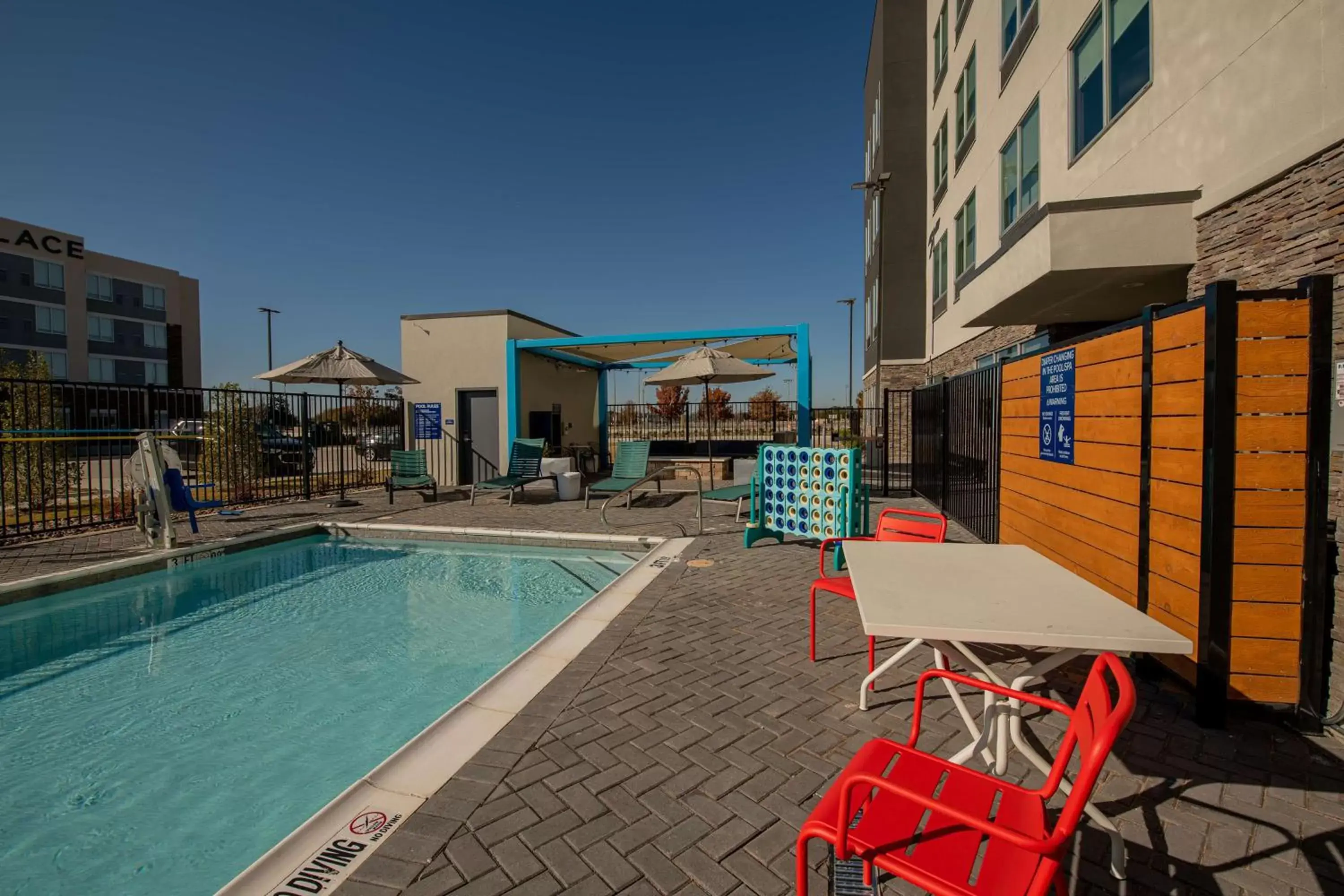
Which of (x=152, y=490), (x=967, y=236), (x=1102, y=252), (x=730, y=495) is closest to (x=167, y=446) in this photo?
(x=152, y=490)

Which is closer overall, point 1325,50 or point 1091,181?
point 1325,50

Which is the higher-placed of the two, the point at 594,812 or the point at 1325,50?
the point at 1325,50

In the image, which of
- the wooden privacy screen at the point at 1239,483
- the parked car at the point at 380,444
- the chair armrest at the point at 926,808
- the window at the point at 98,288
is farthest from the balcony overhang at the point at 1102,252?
the window at the point at 98,288

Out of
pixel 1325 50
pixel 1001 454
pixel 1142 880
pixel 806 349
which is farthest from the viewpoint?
pixel 806 349

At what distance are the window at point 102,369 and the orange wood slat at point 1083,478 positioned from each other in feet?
191

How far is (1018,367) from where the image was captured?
5.44 meters

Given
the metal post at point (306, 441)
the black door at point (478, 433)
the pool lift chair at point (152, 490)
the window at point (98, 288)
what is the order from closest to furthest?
the pool lift chair at point (152, 490) → the metal post at point (306, 441) → the black door at point (478, 433) → the window at point (98, 288)

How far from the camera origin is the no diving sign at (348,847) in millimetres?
1884

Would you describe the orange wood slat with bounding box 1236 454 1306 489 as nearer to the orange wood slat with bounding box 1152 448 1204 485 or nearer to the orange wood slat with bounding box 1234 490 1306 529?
the orange wood slat with bounding box 1234 490 1306 529

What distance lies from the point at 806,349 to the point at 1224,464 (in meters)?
9.69

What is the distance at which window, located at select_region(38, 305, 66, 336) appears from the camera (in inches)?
1569

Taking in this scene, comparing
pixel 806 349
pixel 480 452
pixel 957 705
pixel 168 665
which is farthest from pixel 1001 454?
pixel 480 452

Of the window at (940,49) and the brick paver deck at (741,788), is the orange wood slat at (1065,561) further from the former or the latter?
the window at (940,49)

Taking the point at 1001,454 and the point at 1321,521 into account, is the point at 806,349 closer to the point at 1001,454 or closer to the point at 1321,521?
the point at 1001,454
